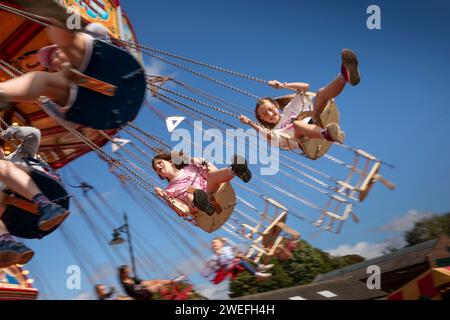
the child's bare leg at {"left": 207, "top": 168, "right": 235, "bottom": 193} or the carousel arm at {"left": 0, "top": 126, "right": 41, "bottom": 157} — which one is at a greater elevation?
the child's bare leg at {"left": 207, "top": 168, "right": 235, "bottom": 193}

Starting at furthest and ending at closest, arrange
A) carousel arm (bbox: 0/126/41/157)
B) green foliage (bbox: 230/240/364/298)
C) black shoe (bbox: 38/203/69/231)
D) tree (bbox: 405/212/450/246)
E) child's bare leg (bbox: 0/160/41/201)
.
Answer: tree (bbox: 405/212/450/246) → green foliage (bbox: 230/240/364/298) → carousel arm (bbox: 0/126/41/157) → child's bare leg (bbox: 0/160/41/201) → black shoe (bbox: 38/203/69/231)

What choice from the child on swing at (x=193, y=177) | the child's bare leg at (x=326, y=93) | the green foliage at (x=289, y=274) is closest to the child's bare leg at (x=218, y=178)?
the child on swing at (x=193, y=177)

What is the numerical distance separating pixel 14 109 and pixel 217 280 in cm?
303

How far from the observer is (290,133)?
4055 mm

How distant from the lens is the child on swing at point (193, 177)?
3.25 m

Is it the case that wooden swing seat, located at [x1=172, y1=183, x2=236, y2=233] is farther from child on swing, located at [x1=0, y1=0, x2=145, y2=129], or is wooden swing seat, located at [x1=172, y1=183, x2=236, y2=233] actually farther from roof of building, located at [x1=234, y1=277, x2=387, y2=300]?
roof of building, located at [x1=234, y1=277, x2=387, y2=300]

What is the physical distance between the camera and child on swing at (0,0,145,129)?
2.20 m

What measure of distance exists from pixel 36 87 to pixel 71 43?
0.85ft

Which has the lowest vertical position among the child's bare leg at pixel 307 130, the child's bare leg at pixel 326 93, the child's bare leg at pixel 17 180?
the child's bare leg at pixel 17 180

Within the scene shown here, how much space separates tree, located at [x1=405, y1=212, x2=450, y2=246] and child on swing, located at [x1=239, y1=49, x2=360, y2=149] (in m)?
16.7

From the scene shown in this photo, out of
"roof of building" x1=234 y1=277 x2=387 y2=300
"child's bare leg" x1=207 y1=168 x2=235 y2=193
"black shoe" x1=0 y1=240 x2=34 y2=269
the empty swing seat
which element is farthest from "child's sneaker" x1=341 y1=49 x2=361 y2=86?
"roof of building" x1=234 y1=277 x2=387 y2=300

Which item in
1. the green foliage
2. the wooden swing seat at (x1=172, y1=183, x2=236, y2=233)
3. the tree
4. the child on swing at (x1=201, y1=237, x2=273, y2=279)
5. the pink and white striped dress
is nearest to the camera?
the wooden swing seat at (x1=172, y1=183, x2=236, y2=233)

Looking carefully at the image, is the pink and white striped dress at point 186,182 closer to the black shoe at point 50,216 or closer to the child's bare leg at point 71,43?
the black shoe at point 50,216

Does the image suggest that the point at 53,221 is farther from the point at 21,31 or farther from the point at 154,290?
the point at 154,290
